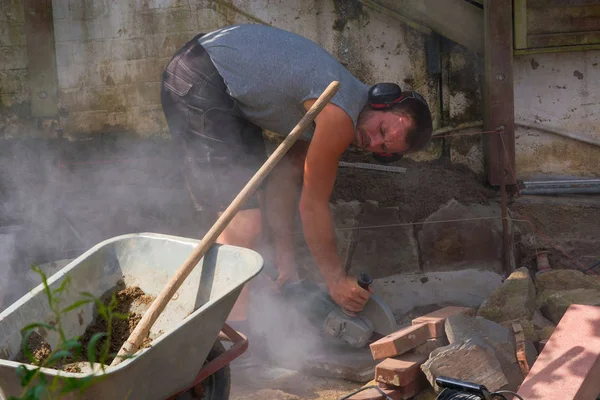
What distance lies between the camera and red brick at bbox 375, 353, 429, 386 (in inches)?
146

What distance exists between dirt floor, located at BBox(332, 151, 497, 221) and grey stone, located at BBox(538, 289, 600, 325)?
1.26 meters

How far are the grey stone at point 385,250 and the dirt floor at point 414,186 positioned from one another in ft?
0.52

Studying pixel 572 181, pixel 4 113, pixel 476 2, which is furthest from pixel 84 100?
pixel 572 181

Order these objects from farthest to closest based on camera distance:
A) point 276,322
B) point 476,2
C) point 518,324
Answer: point 476,2 < point 276,322 < point 518,324

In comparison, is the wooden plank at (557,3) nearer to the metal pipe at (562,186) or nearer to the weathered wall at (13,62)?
the metal pipe at (562,186)

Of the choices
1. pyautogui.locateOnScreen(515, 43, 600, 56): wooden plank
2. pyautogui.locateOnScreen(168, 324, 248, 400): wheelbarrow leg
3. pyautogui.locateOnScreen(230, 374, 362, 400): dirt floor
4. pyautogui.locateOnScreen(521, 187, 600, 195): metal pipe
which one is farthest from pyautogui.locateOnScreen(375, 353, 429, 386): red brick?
Result: pyautogui.locateOnScreen(515, 43, 600, 56): wooden plank

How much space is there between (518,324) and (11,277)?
10.5 ft

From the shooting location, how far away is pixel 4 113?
6.36 metres

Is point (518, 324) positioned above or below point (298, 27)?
below

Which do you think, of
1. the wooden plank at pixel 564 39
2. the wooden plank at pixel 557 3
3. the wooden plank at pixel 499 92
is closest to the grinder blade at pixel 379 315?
the wooden plank at pixel 499 92

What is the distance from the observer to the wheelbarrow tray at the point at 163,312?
2771 millimetres

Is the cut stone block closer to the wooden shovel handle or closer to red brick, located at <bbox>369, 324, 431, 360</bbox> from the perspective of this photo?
red brick, located at <bbox>369, 324, 431, 360</bbox>

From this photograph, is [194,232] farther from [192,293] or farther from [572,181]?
[572,181]

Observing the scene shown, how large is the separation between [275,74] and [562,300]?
2.20 m
